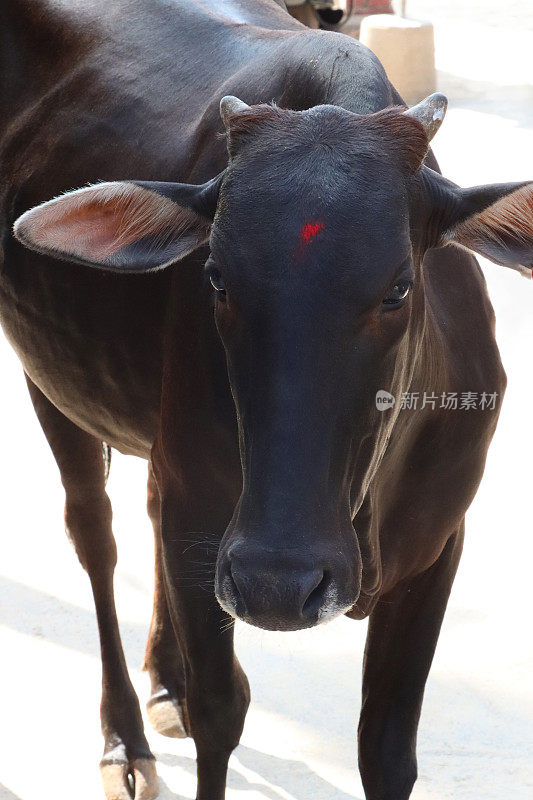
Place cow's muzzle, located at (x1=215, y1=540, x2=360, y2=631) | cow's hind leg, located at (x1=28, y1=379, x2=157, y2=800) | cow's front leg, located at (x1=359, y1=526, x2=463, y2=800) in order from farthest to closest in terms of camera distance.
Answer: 1. cow's hind leg, located at (x1=28, y1=379, x2=157, y2=800)
2. cow's front leg, located at (x1=359, y1=526, x2=463, y2=800)
3. cow's muzzle, located at (x1=215, y1=540, x2=360, y2=631)

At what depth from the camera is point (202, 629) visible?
3.05 metres

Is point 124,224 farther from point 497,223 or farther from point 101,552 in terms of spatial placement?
point 101,552

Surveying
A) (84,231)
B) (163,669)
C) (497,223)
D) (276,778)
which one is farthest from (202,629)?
(497,223)

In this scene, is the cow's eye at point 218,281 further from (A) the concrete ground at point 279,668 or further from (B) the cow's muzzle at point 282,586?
(A) the concrete ground at point 279,668

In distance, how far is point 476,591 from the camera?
4.62 meters

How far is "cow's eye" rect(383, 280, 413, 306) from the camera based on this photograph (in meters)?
2.17

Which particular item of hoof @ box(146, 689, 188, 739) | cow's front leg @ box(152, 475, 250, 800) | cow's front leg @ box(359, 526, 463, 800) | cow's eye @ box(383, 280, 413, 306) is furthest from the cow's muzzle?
hoof @ box(146, 689, 188, 739)

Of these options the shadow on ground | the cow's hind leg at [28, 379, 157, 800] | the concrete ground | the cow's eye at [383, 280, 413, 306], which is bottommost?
the concrete ground

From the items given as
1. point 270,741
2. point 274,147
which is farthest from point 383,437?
point 270,741

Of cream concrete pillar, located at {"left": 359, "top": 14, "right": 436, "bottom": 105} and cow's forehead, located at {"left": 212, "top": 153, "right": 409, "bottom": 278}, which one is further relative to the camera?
cream concrete pillar, located at {"left": 359, "top": 14, "right": 436, "bottom": 105}

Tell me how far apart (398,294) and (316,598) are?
1.76 ft

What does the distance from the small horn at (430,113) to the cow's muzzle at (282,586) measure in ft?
2.70

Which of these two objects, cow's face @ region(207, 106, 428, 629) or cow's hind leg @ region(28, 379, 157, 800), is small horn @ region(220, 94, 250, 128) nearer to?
cow's face @ region(207, 106, 428, 629)

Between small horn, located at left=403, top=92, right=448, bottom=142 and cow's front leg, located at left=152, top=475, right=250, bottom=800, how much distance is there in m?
0.99
